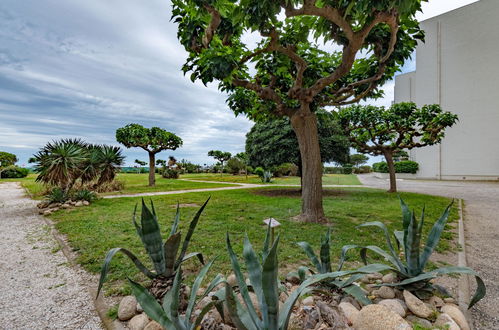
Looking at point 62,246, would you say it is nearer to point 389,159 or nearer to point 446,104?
point 389,159

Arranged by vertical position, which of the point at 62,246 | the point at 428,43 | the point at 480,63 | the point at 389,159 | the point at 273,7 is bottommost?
the point at 62,246

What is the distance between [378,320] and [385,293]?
0.66m

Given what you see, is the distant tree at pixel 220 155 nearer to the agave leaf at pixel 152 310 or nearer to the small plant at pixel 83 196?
the small plant at pixel 83 196

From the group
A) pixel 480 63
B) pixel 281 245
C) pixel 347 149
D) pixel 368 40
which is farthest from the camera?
pixel 480 63

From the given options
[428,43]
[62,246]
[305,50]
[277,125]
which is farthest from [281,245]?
[428,43]

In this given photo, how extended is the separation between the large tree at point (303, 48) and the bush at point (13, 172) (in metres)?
28.8

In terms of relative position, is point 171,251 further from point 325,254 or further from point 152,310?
point 325,254

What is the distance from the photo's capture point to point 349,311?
66.1 inches

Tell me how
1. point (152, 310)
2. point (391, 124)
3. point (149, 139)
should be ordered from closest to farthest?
point (152, 310), point (391, 124), point (149, 139)

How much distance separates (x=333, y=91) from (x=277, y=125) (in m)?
4.63

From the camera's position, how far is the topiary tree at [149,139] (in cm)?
1400

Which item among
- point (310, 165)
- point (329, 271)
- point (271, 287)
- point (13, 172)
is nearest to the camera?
point (271, 287)

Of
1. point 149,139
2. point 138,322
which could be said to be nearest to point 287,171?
point 149,139

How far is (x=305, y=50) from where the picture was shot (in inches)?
200
